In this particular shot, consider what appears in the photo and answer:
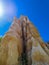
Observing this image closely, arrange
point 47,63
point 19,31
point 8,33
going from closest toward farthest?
point 47,63 → point 8,33 → point 19,31

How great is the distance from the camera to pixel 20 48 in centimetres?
1789

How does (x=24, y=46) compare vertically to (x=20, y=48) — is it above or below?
above

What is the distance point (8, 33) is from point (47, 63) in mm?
4515

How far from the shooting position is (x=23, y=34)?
65.2 feet

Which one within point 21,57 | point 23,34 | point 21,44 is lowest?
point 21,57

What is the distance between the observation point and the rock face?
15.9 m

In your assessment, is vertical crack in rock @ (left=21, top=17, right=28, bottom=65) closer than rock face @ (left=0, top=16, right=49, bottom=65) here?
No

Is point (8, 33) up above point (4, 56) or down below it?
above

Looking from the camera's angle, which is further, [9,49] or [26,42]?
[26,42]

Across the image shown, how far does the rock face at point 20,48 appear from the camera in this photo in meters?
15.9

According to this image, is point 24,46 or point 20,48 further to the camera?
point 24,46

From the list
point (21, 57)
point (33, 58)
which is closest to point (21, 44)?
point (21, 57)

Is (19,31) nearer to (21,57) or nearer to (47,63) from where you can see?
(21,57)

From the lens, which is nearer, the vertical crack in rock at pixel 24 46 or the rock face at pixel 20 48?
the rock face at pixel 20 48
